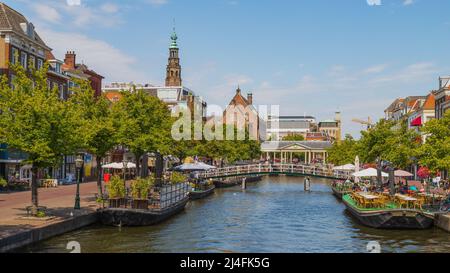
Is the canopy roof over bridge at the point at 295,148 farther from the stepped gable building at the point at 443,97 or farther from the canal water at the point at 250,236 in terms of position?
the canal water at the point at 250,236

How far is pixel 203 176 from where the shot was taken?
75.4m

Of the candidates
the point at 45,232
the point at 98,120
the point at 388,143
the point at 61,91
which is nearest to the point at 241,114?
the point at 61,91

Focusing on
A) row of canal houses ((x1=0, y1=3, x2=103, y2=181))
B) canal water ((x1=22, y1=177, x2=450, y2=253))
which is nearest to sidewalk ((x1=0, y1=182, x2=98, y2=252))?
canal water ((x1=22, y1=177, x2=450, y2=253))

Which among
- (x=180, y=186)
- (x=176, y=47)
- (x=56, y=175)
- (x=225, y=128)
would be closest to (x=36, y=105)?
(x=180, y=186)

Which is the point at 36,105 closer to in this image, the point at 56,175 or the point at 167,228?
the point at 167,228

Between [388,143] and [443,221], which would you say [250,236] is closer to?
[443,221]

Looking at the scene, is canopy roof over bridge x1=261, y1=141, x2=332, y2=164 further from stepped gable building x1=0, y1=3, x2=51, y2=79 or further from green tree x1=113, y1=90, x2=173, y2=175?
green tree x1=113, y1=90, x2=173, y2=175

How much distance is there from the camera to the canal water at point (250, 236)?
2859cm

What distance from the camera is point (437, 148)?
125 ft

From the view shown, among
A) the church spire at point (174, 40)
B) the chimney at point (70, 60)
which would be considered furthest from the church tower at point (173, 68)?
the chimney at point (70, 60)

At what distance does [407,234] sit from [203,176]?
145 feet

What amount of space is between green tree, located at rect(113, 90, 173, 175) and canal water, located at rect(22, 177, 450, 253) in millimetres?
7572

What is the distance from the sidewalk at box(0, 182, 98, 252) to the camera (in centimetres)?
2721

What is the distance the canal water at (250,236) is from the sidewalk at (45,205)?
3.56 feet
